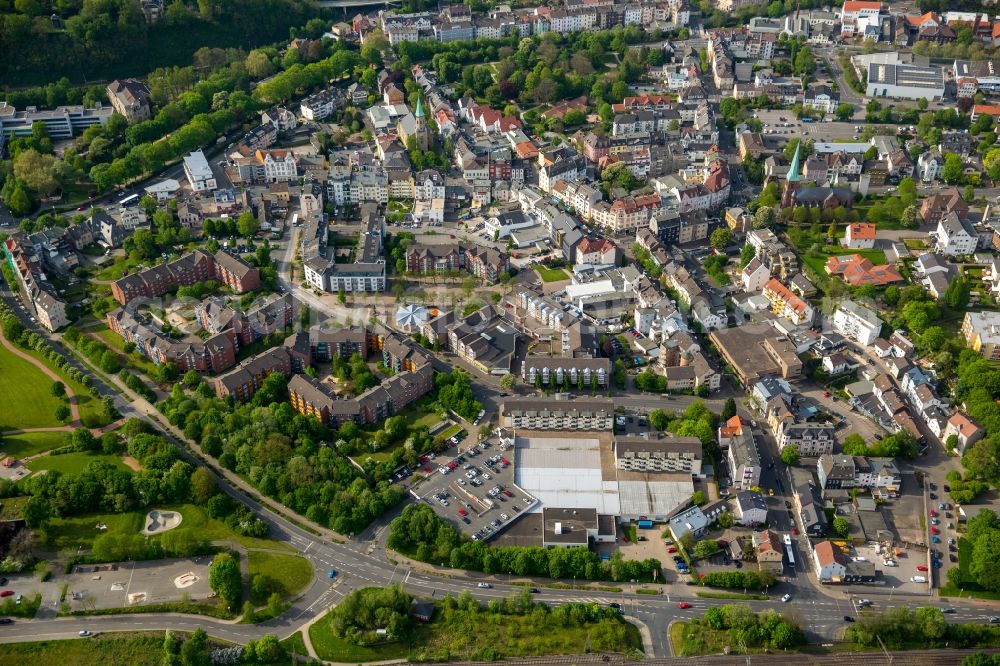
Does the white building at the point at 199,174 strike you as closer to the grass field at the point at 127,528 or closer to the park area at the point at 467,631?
the grass field at the point at 127,528

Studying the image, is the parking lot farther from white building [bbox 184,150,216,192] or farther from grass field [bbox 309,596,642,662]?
white building [bbox 184,150,216,192]

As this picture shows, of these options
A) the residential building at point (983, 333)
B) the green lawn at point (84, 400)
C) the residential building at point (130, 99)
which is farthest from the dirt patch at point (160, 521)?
the residential building at point (130, 99)

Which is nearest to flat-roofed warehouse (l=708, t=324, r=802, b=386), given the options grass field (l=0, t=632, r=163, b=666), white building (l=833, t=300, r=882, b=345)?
white building (l=833, t=300, r=882, b=345)

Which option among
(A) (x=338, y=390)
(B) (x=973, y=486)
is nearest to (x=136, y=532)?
(A) (x=338, y=390)

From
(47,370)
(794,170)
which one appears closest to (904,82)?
(794,170)

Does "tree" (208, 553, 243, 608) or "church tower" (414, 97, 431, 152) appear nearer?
"tree" (208, 553, 243, 608)

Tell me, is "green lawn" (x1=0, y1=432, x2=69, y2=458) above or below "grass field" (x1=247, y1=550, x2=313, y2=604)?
above
